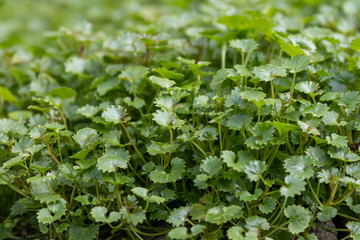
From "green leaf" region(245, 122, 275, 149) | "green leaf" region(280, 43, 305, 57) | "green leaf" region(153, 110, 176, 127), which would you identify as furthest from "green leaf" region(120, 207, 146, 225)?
"green leaf" region(280, 43, 305, 57)

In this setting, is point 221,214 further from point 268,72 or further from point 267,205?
point 268,72

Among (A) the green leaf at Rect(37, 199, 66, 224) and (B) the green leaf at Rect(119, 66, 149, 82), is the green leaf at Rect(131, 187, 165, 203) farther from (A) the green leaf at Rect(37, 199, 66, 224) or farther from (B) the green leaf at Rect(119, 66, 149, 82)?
(B) the green leaf at Rect(119, 66, 149, 82)

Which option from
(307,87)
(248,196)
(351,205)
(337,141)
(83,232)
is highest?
(307,87)

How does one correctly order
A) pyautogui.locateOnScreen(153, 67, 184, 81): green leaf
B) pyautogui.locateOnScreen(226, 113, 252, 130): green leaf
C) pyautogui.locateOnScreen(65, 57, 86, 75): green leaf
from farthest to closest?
pyautogui.locateOnScreen(65, 57, 86, 75): green leaf → pyautogui.locateOnScreen(153, 67, 184, 81): green leaf → pyautogui.locateOnScreen(226, 113, 252, 130): green leaf

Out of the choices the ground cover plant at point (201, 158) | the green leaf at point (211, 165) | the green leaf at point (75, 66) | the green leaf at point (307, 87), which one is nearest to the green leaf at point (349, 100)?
the ground cover plant at point (201, 158)

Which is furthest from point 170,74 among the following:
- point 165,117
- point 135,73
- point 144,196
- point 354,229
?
point 354,229

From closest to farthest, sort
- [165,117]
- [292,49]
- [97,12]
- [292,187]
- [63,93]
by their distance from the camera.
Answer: [292,187], [165,117], [292,49], [63,93], [97,12]
